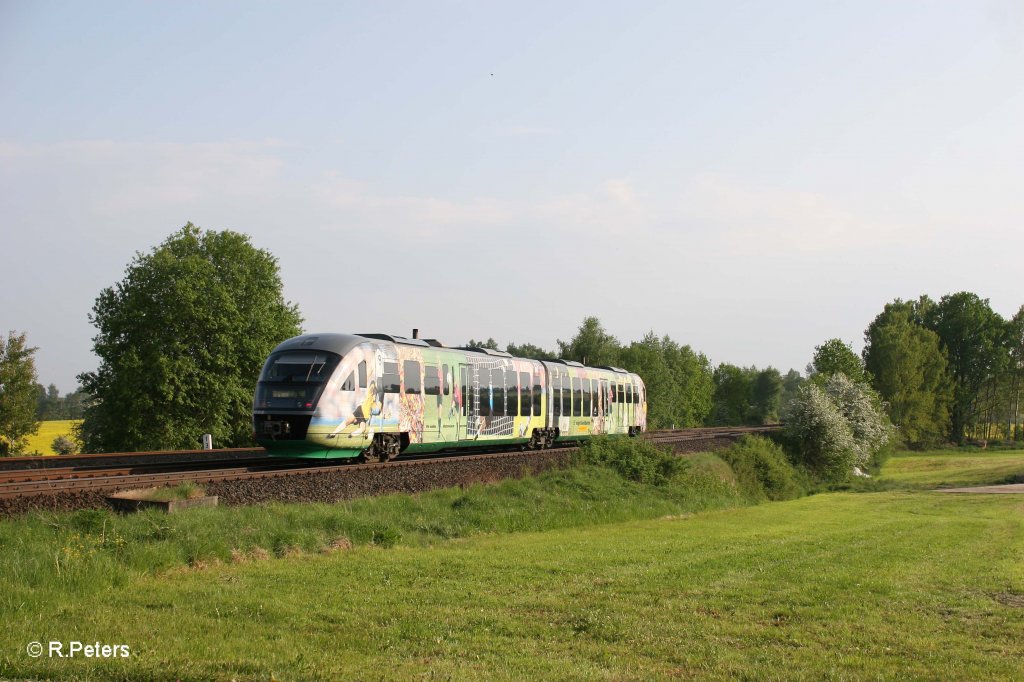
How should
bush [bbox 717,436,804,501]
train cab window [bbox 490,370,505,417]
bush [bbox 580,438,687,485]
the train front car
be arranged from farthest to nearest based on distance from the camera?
bush [bbox 717,436,804,501]
bush [bbox 580,438,687,485]
train cab window [bbox 490,370,505,417]
the train front car

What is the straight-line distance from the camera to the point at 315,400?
70.7 ft

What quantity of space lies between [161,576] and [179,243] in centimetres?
4294

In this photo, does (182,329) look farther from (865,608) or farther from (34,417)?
(865,608)

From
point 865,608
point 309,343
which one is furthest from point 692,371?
point 865,608

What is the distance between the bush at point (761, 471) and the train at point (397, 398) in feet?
32.4

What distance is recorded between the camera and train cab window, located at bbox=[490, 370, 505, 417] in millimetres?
30172

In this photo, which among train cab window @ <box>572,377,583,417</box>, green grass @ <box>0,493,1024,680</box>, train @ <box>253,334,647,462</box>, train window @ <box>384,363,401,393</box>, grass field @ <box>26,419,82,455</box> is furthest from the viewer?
grass field @ <box>26,419,82,455</box>

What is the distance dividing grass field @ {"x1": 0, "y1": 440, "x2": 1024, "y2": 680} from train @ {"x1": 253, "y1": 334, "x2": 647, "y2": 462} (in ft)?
10.3

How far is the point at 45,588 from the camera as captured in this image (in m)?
11.1

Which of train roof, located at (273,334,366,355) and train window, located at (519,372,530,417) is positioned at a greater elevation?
train roof, located at (273,334,366,355)

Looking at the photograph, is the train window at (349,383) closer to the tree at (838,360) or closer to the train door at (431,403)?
the train door at (431,403)

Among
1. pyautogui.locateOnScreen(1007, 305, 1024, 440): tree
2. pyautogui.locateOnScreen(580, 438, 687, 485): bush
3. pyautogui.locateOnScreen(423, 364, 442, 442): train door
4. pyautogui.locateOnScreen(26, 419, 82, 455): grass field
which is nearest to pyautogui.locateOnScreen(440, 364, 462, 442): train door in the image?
pyautogui.locateOnScreen(423, 364, 442, 442): train door

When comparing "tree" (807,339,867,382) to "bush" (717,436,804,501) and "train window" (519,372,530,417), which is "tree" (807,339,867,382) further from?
"train window" (519,372,530,417)

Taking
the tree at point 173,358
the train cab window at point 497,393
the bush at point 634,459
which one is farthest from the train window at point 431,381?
the tree at point 173,358
